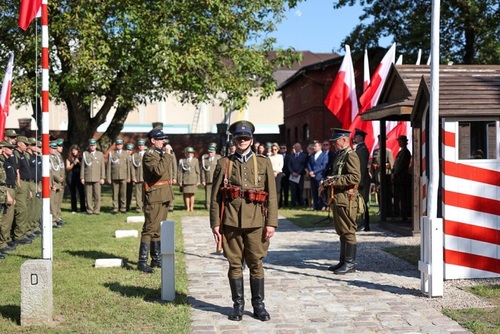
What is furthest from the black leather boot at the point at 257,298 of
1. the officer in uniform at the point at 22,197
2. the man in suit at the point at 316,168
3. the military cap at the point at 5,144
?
the man in suit at the point at 316,168

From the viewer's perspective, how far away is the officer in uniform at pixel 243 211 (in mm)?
7695

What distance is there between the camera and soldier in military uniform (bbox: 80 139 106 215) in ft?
67.7

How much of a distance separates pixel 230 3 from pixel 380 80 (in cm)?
738

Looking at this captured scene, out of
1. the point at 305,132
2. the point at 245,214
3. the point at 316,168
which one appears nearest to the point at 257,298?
the point at 245,214

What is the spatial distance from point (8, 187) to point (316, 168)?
1037cm

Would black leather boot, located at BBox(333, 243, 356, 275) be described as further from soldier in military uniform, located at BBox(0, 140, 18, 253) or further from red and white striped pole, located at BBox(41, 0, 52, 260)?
soldier in military uniform, located at BBox(0, 140, 18, 253)

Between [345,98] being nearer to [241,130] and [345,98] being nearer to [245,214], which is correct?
[241,130]

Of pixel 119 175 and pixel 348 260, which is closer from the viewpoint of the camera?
pixel 348 260

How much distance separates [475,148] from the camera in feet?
31.7

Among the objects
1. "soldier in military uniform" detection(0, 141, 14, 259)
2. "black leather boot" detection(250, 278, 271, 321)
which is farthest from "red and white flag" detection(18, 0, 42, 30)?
"black leather boot" detection(250, 278, 271, 321)

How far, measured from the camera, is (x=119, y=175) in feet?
68.3

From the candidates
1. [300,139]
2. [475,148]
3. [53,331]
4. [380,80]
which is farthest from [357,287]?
[300,139]

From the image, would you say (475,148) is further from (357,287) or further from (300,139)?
(300,139)

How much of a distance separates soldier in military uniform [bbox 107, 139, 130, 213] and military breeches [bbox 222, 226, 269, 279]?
530 inches
